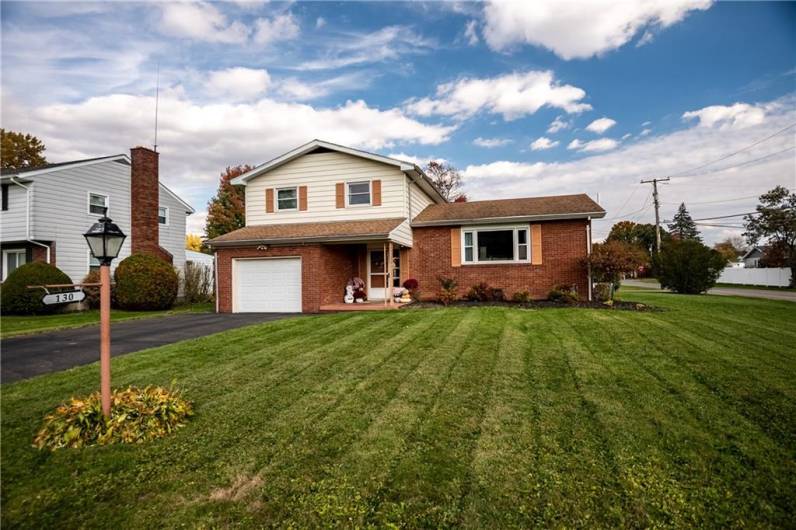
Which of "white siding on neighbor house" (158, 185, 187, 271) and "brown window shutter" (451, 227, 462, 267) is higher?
"white siding on neighbor house" (158, 185, 187, 271)

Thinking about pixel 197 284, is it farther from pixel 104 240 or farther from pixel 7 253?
pixel 104 240

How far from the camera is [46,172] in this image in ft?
54.0

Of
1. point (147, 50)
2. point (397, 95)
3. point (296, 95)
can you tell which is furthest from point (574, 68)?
point (147, 50)

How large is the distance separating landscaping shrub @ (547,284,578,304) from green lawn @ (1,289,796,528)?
6.03m

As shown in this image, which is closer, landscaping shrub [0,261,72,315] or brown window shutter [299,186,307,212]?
landscaping shrub [0,261,72,315]

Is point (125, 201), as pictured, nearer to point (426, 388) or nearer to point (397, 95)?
point (397, 95)

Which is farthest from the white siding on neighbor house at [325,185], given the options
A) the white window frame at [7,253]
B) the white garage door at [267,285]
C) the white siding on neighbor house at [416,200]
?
the white window frame at [7,253]

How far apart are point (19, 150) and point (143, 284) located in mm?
24067

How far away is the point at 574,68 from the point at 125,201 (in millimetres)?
22211

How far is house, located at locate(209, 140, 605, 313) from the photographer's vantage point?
13.9 metres

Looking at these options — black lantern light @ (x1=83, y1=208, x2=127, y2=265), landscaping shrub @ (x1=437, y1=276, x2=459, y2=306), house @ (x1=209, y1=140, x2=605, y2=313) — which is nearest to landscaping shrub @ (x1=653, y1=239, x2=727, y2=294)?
house @ (x1=209, y1=140, x2=605, y2=313)

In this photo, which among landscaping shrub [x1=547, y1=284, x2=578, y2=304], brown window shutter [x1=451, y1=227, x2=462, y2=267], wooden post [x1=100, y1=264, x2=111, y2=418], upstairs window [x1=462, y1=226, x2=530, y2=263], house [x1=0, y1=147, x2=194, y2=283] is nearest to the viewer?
wooden post [x1=100, y1=264, x2=111, y2=418]

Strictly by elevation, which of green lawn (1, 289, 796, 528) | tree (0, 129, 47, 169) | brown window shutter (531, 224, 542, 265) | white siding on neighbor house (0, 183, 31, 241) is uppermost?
tree (0, 129, 47, 169)

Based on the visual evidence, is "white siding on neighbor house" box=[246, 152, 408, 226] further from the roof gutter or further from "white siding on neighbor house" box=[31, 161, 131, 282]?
"white siding on neighbor house" box=[31, 161, 131, 282]
